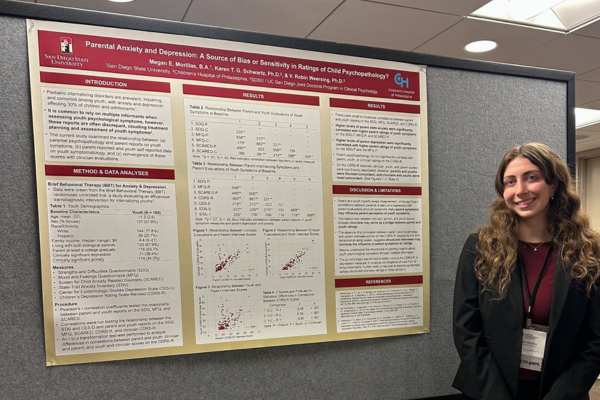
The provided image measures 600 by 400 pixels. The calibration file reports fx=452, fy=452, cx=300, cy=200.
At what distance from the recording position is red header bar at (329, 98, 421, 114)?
1126 millimetres

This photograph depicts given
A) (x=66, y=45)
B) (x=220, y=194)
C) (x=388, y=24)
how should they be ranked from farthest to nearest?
1. (x=388, y=24)
2. (x=220, y=194)
3. (x=66, y=45)

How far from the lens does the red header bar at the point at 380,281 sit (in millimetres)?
1123

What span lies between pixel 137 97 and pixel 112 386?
618mm

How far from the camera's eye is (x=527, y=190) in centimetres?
109

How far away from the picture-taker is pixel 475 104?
49.6 inches

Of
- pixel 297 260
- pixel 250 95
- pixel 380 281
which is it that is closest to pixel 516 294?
pixel 380 281

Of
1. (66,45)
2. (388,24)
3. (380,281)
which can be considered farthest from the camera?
(388,24)

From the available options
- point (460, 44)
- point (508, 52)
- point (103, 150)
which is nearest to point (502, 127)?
point (103, 150)

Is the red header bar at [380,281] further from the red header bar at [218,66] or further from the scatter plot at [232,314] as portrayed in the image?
the red header bar at [218,66]

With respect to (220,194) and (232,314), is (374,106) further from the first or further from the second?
(232,314)

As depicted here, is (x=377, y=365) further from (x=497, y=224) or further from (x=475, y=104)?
(x=475, y=104)

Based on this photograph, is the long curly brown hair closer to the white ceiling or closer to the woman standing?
Result: the woman standing

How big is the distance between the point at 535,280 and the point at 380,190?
43cm

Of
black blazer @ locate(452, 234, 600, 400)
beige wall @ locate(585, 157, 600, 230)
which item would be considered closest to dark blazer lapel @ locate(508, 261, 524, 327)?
black blazer @ locate(452, 234, 600, 400)
